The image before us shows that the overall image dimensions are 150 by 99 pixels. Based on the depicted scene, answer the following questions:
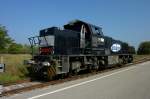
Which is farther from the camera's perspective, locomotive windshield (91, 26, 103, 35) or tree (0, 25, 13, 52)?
tree (0, 25, 13, 52)

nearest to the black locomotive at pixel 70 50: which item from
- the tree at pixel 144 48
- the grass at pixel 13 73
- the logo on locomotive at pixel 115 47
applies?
the grass at pixel 13 73

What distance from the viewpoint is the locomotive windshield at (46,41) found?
16716 millimetres

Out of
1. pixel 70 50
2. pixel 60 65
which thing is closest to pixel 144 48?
pixel 70 50

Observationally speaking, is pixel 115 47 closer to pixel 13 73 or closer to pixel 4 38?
pixel 13 73

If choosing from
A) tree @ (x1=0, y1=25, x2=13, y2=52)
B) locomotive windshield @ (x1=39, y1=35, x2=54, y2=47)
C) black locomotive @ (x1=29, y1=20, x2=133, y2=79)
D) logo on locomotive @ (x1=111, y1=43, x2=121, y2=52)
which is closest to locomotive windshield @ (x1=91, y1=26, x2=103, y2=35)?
black locomotive @ (x1=29, y1=20, x2=133, y2=79)

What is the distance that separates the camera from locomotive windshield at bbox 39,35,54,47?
16.7 m

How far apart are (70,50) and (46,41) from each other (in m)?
1.73

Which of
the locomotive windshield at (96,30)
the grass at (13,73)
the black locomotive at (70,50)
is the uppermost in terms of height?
the locomotive windshield at (96,30)

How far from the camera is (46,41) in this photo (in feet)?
55.4

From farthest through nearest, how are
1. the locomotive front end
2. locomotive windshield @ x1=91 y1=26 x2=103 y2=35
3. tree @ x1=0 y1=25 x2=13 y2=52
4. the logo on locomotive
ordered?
1. tree @ x1=0 y1=25 x2=13 y2=52
2. the logo on locomotive
3. locomotive windshield @ x1=91 y1=26 x2=103 y2=35
4. the locomotive front end

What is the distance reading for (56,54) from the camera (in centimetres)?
1658

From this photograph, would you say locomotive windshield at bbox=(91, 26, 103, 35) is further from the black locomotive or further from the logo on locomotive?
the logo on locomotive

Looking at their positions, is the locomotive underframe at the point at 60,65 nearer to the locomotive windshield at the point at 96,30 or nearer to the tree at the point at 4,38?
the locomotive windshield at the point at 96,30

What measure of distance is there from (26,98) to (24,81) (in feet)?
17.8
